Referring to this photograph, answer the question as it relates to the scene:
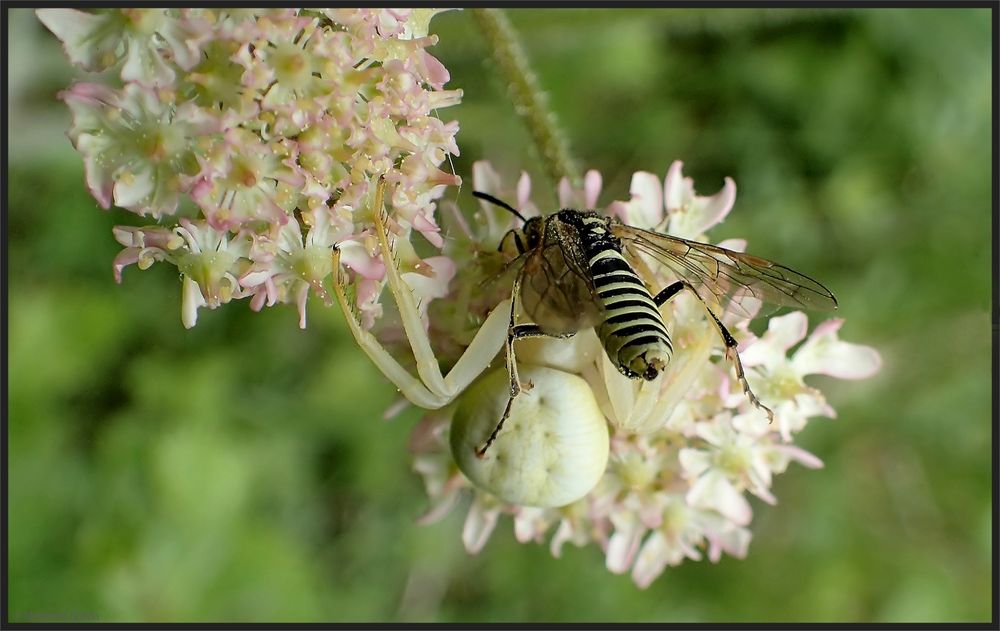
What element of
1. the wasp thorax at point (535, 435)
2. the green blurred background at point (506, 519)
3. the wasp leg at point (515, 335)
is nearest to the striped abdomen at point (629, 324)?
the wasp leg at point (515, 335)

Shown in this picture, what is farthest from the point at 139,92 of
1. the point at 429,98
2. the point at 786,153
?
the point at 786,153

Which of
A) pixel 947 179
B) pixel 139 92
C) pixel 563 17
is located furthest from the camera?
pixel 947 179

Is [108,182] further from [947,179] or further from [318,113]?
[947,179]

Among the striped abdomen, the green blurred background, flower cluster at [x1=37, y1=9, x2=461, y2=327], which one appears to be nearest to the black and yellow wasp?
the striped abdomen

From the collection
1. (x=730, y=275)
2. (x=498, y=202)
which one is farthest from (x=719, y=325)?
(x=498, y=202)

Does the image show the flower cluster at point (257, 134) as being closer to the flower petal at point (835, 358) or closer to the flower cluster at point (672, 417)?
the flower cluster at point (672, 417)
